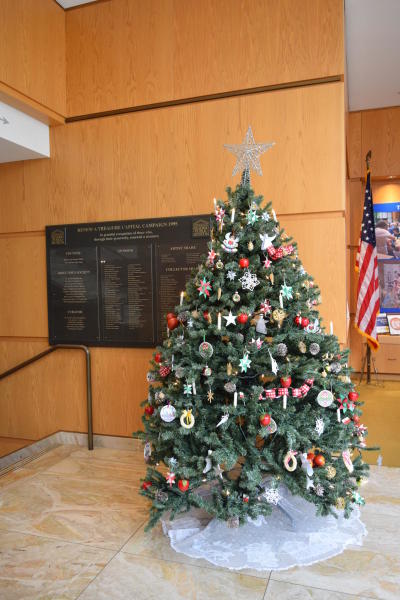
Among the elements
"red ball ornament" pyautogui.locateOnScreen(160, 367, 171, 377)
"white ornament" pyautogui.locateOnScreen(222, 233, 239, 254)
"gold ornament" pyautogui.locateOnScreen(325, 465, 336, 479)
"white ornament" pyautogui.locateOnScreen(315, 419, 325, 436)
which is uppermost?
"white ornament" pyautogui.locateOnScreen(222, 233, 239, 254)

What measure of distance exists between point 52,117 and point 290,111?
1975mm

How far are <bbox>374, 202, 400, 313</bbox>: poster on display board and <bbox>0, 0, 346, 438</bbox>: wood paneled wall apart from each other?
3669mm

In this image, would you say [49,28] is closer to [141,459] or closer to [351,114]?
[141,459]

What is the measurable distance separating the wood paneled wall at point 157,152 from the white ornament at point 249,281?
1.09 metres

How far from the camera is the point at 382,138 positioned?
21.0ft

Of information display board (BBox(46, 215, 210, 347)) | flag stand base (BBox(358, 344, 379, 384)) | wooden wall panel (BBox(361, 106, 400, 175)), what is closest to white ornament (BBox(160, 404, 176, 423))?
information display board (BBox(46, 215, 210, 347))

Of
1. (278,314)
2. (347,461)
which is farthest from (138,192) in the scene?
(347,461)

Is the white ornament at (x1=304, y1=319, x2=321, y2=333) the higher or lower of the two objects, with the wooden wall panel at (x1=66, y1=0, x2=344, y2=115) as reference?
lower

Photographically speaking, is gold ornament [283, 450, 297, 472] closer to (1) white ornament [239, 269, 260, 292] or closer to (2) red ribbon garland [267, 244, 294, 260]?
(1) white ornament [239, 269, 260, 292]

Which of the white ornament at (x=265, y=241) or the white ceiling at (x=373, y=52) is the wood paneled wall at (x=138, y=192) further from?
the white ceiling at (x=373, y=52)

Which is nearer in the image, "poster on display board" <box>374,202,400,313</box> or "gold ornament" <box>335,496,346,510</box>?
"gold ornament" <box>335,496,346,510</box>

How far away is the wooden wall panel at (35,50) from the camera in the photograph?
11.5 ft

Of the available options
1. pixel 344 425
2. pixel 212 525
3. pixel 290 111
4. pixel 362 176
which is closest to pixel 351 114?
pixel 362 176

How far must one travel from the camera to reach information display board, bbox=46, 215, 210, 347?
3695 millimetres
